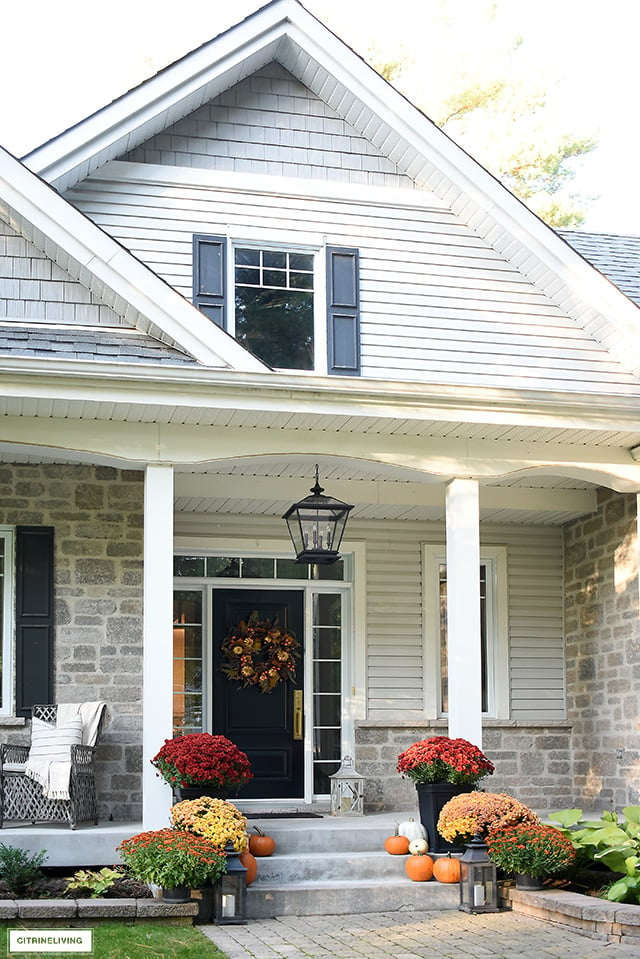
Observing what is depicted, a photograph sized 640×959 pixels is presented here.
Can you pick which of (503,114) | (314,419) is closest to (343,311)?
(314,419)

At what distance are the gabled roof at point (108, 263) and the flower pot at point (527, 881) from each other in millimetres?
3992

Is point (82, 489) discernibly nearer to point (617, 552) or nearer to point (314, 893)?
point (314, 893)

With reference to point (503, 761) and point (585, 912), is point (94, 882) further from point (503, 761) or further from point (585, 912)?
point (503, 761)

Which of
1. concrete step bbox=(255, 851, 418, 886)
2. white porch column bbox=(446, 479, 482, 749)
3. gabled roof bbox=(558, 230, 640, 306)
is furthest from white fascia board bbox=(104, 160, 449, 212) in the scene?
concrete step bbox=(255, 851, 418, 886)

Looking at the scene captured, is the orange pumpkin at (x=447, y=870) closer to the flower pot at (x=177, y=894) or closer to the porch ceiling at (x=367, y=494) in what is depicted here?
the flower pot at (x=177, y=894)

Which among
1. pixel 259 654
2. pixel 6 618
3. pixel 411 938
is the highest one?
pixel 6 618

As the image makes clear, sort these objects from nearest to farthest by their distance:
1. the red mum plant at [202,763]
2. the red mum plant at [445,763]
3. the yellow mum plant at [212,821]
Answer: the yellow mum plant at [212,821] → the red mum plant at [202,763] → the red mum plant at [445,763]

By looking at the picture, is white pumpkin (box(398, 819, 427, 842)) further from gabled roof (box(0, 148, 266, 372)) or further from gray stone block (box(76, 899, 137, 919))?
gabled roof (box(0, 148, 266, 372))

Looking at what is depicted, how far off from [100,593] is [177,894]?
3.02 metres

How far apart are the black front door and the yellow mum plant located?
→ 3388 mm

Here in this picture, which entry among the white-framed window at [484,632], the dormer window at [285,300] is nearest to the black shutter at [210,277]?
the dormer window at [285,300]

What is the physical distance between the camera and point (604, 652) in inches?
451

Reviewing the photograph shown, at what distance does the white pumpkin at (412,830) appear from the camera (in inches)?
345

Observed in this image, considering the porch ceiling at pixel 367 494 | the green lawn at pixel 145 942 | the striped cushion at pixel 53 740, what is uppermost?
the porch ceiling at pixel 367 494
